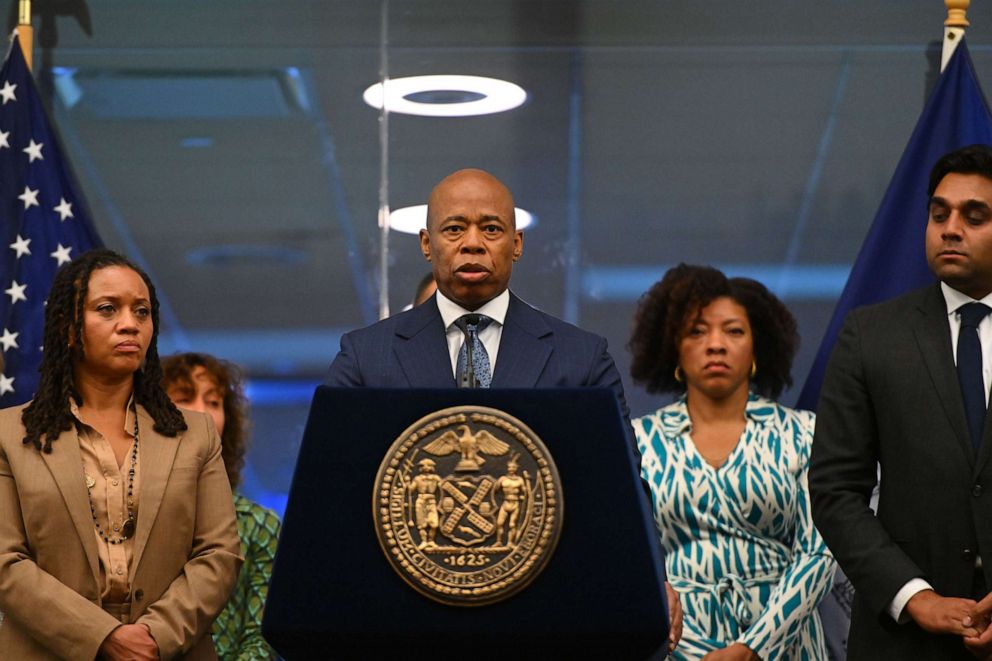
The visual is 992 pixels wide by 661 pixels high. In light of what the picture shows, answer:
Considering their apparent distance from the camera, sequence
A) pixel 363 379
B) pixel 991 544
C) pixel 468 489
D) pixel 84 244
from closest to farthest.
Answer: pixel 468 489 < pixel 363 379 < pixel 991 544 < pixel 84 244

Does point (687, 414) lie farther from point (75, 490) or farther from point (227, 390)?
point (75, 490)

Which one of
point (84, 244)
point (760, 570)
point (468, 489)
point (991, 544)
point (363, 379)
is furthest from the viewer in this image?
point (84, 244)

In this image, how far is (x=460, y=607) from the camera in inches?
103

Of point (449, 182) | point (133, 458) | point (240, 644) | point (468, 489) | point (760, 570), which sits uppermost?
point (449, 182)

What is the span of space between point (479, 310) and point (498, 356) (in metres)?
0.15

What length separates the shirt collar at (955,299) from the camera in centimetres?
369

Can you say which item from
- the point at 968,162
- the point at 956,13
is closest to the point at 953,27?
the point at 956,13

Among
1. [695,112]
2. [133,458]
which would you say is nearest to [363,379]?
[133,458]

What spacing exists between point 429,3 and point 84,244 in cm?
170

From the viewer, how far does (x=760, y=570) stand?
455 cm

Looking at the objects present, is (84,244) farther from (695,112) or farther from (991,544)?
(991,544)

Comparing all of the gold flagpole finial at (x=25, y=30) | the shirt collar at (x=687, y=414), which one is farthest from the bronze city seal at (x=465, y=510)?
the gold flagpole finial at (x=25, y=30)

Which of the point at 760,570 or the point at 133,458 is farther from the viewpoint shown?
the point at 760,570

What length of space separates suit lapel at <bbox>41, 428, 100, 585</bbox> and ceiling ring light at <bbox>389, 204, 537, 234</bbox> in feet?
7.98
